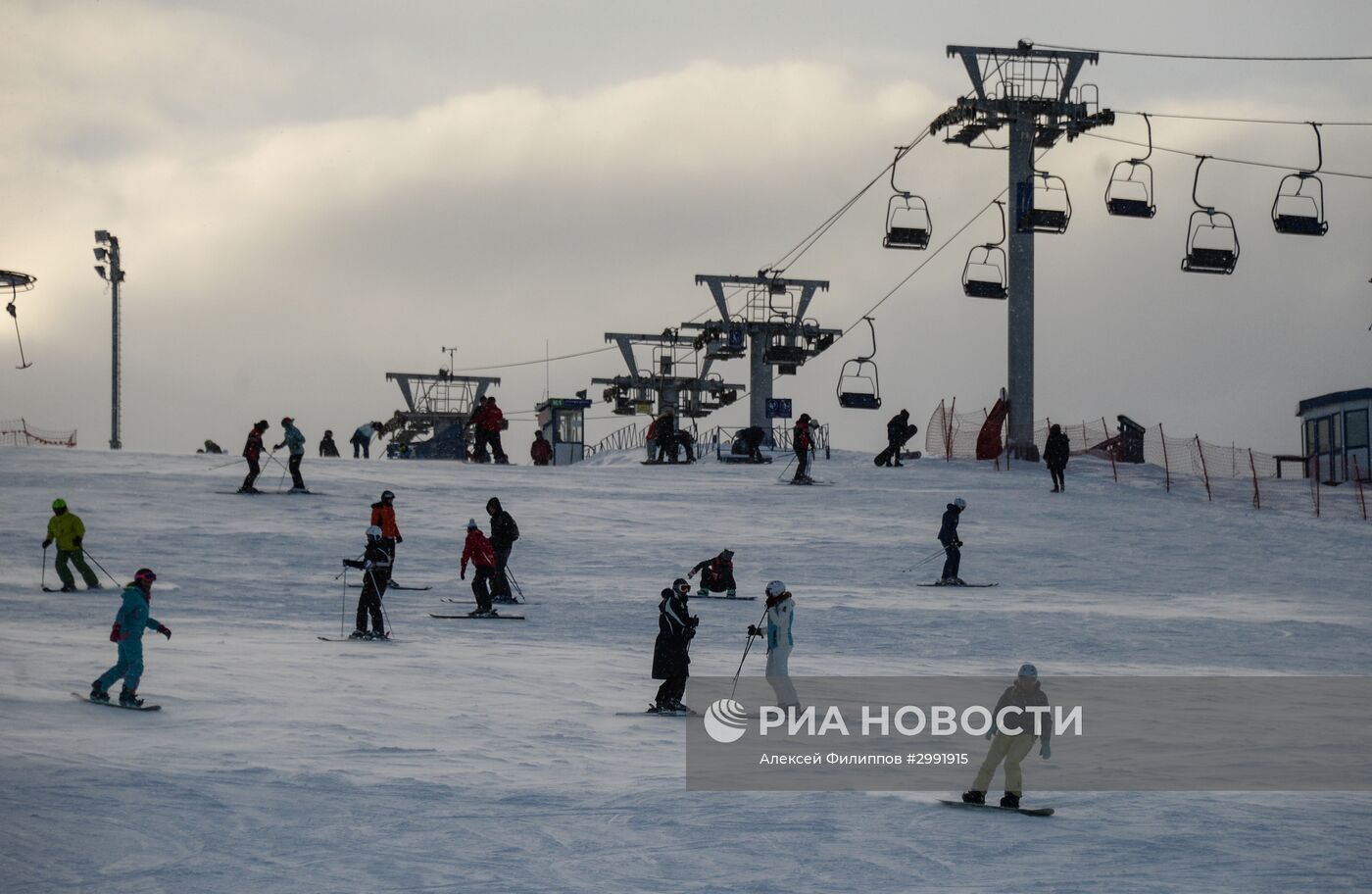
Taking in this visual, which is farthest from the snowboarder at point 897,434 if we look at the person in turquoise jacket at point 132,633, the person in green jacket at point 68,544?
the person in turquoise jacket at point 132,633

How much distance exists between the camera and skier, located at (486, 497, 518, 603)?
2216 centimetres

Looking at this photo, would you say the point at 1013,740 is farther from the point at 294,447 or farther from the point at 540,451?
the point at 540,451

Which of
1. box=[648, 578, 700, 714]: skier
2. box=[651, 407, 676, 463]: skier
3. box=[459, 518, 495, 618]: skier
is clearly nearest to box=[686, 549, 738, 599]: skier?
box=[459, 518, 495, 618]: skier

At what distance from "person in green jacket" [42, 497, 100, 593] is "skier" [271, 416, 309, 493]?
8461mm

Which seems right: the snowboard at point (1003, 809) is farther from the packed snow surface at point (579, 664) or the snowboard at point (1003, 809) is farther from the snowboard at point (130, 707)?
the snowboard at point (130, 707)

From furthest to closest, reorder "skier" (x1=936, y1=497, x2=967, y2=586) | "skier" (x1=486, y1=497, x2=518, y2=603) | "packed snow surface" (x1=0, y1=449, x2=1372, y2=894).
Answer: "skier" (x1=936, y1=497, x2=967, y2=586)
"skier" (x1=486, y1=497, x2=518, y2=603)
"packed snow surface" (x1=0, y1=449, x2=1372, y2=894)

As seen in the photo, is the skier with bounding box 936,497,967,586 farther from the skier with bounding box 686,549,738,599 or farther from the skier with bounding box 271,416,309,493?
the skier with bounding box 271,416,309,493

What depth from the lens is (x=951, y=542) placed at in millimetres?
25234

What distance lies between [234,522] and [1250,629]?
16.3 metres

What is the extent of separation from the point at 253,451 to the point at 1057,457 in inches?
644

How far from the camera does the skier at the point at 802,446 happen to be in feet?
117

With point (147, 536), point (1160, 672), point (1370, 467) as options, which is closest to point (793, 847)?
point (1160, 672)

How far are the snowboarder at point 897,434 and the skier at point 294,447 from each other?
14653 mm

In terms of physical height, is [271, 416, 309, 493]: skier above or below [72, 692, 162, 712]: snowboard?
above
